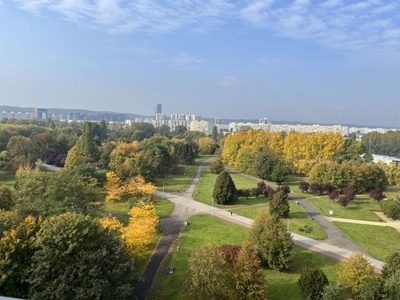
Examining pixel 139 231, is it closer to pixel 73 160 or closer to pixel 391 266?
pixel 391 266

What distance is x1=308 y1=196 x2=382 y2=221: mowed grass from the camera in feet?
117

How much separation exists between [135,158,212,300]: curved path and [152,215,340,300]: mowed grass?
36.9 inches

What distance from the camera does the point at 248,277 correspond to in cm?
1800

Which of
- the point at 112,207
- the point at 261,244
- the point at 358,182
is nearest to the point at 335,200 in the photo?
the point at 358,182

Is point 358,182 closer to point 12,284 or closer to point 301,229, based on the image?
point 301,229

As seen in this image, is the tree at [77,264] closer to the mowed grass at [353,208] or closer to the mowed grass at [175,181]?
the mowed grass at [353,208]

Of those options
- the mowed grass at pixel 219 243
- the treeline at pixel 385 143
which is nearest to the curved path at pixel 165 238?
the mowed grass at pixel 219 243

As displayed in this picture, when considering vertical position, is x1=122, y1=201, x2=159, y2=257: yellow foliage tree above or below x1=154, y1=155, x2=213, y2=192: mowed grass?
above

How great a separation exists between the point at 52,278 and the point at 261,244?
14.8 metres

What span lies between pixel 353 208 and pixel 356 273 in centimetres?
2186

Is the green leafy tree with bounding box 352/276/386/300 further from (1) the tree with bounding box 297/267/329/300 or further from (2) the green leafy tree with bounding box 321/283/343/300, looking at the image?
(1) the tree with bounding box 297/267/329/300

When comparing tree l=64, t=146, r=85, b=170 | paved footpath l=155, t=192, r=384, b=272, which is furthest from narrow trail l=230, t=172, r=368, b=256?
tree l=64, t=146, r=85, b=170

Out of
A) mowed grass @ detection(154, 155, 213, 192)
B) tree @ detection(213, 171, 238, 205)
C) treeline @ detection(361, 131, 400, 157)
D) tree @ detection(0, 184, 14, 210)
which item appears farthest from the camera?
treeline @ detection(361, 131, 400, 157)

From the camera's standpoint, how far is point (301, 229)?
30625mm
